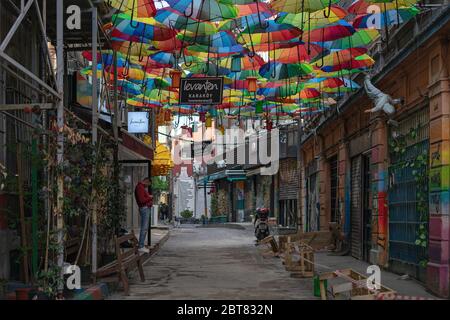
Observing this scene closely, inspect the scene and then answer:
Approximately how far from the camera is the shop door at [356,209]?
17.0 m

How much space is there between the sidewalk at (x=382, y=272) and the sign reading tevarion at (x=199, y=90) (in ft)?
15.5

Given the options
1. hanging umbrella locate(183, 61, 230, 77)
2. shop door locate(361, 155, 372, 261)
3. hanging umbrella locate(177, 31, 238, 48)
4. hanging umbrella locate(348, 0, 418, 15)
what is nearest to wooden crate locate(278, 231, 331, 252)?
shop door locate(361, 155, 372, 261)

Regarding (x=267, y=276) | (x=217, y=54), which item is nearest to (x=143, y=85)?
(x=217, y=54)

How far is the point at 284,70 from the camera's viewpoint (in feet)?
46.7

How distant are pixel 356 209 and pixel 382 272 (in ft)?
14.2

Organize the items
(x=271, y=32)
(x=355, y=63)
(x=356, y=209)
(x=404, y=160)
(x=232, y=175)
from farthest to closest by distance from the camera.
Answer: (x=232, y=175) → (x=356, y=209) → (x=355, y=63) → (x=404, y=160) → (x=271, y=32)

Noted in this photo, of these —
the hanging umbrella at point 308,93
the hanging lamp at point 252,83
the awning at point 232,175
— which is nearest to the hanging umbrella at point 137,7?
the hanging lamp at point 252,83

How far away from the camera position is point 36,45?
11.1 meters

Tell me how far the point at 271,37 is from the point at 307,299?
526 centimetres

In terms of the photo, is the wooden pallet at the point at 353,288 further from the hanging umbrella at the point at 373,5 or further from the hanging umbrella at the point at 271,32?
Result: the hanging umbrella at the point at 271,32

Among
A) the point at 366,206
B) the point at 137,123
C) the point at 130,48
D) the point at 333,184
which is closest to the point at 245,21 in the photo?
the point at 130,48

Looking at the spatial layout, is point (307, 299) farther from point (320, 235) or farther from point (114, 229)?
point (320, 235)

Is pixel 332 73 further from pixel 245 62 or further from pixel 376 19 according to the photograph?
pixel 376 19

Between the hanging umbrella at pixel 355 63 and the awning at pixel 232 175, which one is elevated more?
the hanging umbrella at pixel 355 63
